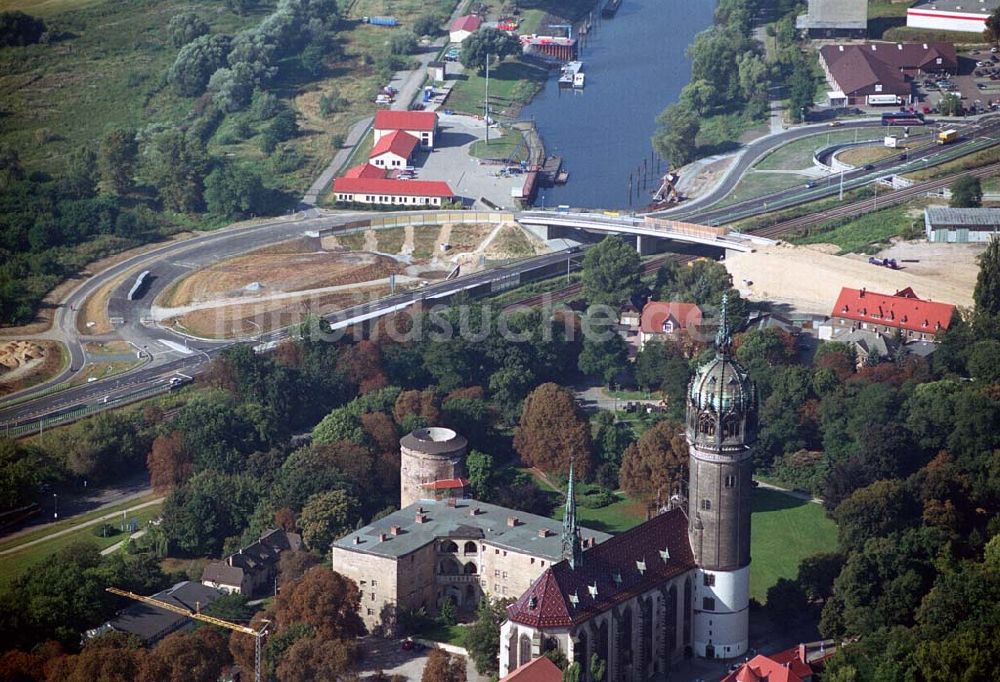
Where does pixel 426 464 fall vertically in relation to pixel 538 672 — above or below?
above

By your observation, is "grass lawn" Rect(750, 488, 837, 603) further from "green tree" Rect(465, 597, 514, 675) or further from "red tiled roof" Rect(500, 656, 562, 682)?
"red tiled roof" Rect(500, 656, 562, 682)

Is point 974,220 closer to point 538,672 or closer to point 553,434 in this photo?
point 553,434

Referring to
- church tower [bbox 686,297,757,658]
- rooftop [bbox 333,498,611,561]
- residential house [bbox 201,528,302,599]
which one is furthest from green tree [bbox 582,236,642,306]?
church tower [bbox 686,297,757,658]

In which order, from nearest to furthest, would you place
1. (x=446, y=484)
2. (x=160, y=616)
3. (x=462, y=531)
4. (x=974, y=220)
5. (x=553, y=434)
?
(x=160, y=616), (x=462, y=531), (x=446, y=484), (x=553, y=434), (x=974, y=220)

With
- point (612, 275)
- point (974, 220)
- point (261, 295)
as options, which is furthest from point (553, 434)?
point (974, 220)

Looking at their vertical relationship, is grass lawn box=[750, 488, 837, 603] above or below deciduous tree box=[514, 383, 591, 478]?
below

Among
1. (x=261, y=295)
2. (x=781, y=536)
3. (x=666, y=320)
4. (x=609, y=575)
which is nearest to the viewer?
(x=609, y=575)
